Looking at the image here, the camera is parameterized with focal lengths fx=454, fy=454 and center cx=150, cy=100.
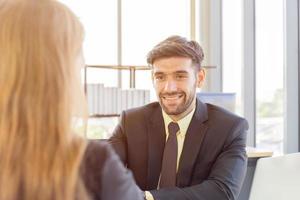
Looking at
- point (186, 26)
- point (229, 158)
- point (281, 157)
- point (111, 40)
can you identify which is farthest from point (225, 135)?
point (186, 26)

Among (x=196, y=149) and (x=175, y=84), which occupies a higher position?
(x=175, y=84)

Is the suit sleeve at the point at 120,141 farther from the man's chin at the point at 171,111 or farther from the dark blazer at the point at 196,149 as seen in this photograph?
the man's chin at the point at 171,111

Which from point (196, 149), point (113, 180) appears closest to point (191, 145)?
point (196, 149)

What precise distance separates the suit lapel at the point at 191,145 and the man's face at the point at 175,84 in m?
0.07

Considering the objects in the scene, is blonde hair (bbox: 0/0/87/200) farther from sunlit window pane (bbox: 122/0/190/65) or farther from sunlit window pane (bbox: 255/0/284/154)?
sunlit window pane (bbox: 255/0/284/154)

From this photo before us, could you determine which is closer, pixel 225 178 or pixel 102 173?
pixel 102 173

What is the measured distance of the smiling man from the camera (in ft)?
6.49

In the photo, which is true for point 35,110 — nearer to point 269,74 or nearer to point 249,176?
point 249,176

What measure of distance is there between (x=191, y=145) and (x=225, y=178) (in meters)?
0.21

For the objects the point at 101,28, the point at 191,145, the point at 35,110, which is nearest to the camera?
the point at 35,110

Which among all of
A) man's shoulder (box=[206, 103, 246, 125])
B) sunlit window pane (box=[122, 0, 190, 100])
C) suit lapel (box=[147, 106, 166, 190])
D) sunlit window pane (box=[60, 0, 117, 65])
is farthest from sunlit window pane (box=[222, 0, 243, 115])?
suit lapel (box=[147, 106, 166, 190])

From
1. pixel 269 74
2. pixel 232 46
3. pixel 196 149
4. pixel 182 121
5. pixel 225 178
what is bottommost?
pixel 225 178

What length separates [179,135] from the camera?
6.81ft

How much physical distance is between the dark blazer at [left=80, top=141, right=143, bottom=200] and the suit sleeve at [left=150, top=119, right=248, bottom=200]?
874mm
